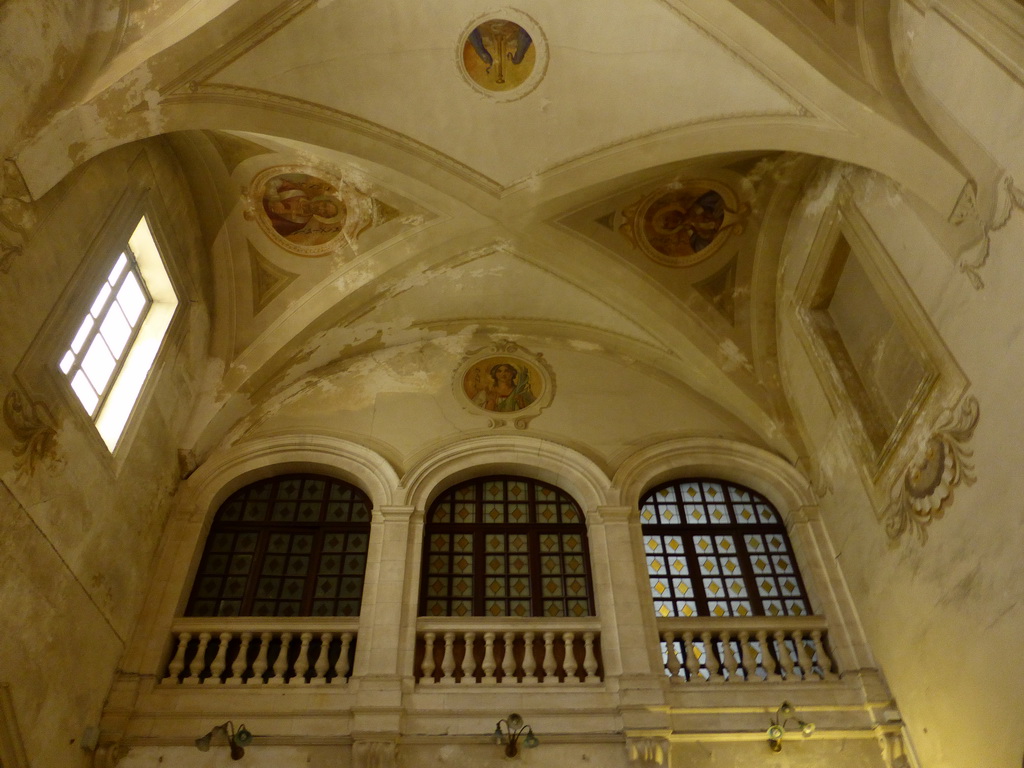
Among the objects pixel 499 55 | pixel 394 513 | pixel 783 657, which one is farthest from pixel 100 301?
pixel 783 657

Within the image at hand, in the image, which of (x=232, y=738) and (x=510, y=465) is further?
(x=510, y=465)

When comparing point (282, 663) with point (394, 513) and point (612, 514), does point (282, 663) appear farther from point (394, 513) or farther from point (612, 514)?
point (612, 514)

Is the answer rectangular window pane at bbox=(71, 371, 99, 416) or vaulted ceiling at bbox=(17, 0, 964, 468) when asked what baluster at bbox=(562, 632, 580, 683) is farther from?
rectangular window pane at bbox=(71, 371, 99, 416)

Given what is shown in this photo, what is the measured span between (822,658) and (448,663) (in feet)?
12.6

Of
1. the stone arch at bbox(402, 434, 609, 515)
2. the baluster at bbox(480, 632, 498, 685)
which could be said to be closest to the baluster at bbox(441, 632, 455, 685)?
the baluster at bbox(480, 632, 498, 685)

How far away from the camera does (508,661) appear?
8.30 meters

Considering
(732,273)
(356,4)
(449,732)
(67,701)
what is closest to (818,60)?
(732,273)

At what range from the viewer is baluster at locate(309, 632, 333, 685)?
817 centimetres

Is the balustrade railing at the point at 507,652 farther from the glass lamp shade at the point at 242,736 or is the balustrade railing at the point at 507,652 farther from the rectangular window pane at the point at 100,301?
the rectangular window pane at the point at 100,301

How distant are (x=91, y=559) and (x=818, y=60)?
27.0 feet

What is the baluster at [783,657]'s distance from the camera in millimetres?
8289

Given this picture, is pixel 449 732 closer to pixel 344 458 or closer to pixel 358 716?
pixel 358 716

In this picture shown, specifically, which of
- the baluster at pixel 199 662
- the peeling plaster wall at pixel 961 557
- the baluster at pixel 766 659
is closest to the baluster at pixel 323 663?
the baluster at pixel 199 662

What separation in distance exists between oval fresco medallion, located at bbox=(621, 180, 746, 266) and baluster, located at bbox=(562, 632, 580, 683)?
193 inches
